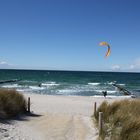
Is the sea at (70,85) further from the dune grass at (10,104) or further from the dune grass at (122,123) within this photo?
the dune grass at (122,123)

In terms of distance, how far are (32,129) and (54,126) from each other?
125 cm

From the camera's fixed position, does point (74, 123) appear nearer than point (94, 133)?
No

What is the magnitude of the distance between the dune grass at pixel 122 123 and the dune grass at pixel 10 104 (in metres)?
4.32

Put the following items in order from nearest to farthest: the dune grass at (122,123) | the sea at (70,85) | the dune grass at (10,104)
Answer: the dune grass at (122,123)
the dune grass at (10,104)
the sea at (70,85)

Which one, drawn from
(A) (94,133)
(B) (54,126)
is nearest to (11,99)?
(B) (54,126)

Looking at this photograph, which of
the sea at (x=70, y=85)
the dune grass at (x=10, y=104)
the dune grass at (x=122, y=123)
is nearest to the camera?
the dune grass at (x=122, y=123)

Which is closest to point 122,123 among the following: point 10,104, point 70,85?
point 10,104

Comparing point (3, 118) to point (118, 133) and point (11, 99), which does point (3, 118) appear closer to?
point (11, 99)

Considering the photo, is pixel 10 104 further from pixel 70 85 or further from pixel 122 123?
pixel 70 85

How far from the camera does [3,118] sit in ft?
40.3

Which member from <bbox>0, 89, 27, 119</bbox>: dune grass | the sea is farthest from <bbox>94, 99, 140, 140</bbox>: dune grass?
the sea

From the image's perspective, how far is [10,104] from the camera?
13875 mm

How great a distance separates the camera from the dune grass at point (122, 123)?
805cm

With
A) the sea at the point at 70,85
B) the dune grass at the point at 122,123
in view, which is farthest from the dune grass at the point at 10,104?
the sea at the point at 70,85
